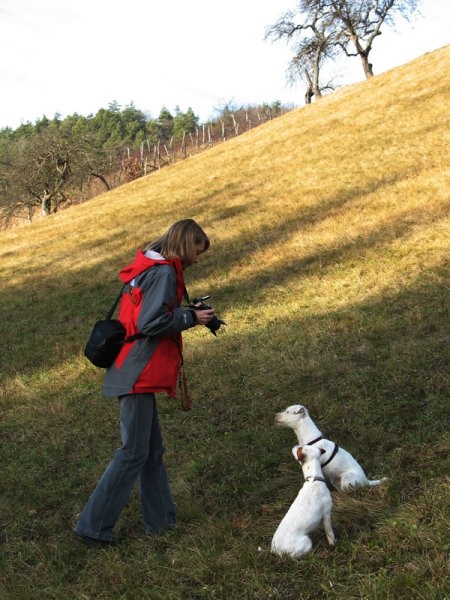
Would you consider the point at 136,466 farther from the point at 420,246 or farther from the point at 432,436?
the point at 420,246

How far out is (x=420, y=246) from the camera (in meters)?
10.7

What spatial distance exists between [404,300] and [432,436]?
Answer: 12.8 feet

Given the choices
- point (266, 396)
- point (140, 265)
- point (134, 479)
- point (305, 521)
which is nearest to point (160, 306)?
point (140, 265)

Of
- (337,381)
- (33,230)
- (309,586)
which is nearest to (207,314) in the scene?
(309,586)

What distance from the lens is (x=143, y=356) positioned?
13.5 ft

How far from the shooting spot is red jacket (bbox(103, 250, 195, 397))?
402cm

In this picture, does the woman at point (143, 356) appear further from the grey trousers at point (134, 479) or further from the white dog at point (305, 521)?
the white dog at point (305, 521)

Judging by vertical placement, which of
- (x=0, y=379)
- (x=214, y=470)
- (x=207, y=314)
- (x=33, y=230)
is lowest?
(x=214, y=470)

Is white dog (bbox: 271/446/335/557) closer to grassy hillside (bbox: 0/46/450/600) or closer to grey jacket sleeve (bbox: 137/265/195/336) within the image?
grassy hillside (bbox: 0/46/450/600)

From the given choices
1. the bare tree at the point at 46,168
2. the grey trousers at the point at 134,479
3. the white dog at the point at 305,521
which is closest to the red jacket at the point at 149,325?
the grey trousers at the point at 134,479

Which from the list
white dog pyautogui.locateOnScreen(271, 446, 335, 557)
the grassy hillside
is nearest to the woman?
the grassy hillside

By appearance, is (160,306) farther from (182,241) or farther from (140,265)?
(182,241)

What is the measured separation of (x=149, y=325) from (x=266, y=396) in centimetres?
333

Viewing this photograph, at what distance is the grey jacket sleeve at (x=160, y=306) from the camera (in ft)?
13.1
